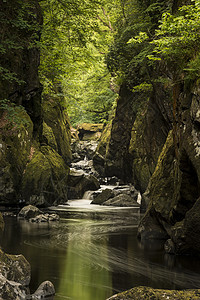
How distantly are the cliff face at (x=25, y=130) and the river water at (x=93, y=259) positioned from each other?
3554 millimetres

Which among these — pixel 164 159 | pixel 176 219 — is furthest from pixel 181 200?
pixel 164 159

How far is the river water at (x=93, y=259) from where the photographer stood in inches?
255

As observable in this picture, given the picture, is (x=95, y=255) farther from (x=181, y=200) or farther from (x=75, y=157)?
(x=75, y=157)

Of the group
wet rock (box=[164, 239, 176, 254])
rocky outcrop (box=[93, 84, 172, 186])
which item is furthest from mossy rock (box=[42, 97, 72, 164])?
wet rock (box=[164, 239, 176, 254])

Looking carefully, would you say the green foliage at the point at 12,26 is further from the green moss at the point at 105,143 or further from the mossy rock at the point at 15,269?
the green moss at the point at 105,143

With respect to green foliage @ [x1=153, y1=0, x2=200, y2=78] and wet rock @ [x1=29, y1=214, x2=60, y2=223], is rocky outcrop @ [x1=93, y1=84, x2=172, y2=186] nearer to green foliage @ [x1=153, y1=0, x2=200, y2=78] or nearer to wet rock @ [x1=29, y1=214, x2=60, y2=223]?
green foliage @ [x1=153, y1=0, x2=200, y2=78]

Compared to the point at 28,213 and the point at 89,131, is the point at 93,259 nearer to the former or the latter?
the point at 28,213

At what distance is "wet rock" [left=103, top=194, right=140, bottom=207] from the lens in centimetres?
2206

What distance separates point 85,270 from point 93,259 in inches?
42.8

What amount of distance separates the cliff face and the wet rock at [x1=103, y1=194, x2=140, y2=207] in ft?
10.6

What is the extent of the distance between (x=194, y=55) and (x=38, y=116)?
45.0ft

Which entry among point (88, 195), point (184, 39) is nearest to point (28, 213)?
point (88, 195)

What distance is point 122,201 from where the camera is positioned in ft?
72.9

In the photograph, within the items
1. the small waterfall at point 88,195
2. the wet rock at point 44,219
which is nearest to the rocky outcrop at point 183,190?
the wet rock at point 44,219
